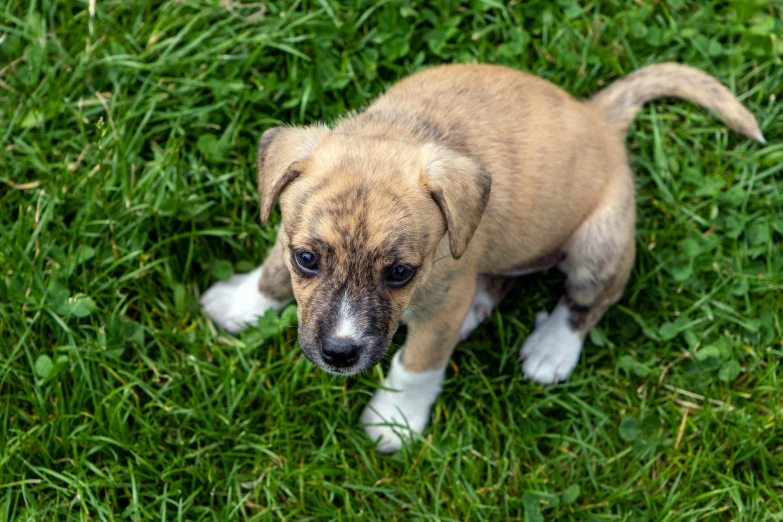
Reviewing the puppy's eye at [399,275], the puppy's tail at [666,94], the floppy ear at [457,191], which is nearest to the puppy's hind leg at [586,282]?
the puppy's tail at [666,94]

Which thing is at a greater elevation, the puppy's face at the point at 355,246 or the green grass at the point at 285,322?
the puppy's face at the point at 355,246

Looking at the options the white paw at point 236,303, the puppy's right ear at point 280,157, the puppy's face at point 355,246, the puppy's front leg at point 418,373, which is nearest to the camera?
the puppy's face at point 355,246

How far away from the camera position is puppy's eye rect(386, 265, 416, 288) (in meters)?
4.04

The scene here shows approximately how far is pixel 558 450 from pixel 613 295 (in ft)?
3.17

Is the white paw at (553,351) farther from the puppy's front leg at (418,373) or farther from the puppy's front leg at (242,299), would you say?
the puppy's front leg at (242,299)

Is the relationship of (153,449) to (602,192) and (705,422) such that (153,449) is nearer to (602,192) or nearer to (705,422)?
(602,192)

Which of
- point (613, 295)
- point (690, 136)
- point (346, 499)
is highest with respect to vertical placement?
point (690, 136)

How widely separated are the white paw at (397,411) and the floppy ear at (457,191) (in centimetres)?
135

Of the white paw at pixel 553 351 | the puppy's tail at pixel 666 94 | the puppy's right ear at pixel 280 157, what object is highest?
the puppy's right ear at pixel 280 157

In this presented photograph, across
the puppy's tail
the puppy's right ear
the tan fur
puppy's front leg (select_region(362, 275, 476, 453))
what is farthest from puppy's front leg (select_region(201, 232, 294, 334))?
the puppy's tail

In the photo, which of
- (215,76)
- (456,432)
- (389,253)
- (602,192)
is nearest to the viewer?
(389,253)

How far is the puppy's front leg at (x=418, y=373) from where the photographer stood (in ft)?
15.4

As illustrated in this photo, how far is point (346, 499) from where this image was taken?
16.6ft

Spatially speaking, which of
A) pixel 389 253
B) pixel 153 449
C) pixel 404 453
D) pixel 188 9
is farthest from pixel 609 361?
pixel 188 9
